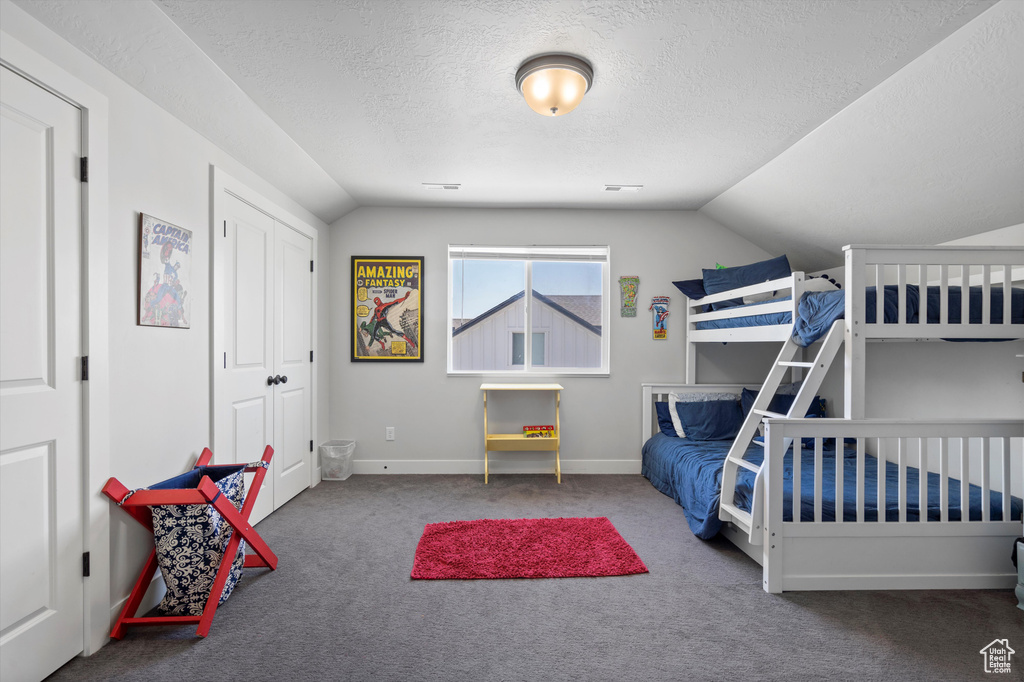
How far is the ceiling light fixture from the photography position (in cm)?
197

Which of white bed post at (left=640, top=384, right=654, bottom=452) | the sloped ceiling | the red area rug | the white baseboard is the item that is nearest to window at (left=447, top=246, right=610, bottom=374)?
white bed post at (left=640, top=384, right=654, bottom=452)

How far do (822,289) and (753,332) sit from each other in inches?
18.8

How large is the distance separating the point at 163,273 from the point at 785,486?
3263 millimetres

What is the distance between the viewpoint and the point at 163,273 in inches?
84.0

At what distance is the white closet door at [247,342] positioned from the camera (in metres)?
2.64

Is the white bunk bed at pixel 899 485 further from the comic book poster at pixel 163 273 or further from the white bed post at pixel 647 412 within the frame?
the comic book poster at pixel 163 273

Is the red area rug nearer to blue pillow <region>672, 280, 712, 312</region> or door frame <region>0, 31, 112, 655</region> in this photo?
door frame <region>0, 31, 112, 655</region>

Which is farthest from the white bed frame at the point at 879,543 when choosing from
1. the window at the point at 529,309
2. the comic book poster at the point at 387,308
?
the comic book poster at the point at 387,308

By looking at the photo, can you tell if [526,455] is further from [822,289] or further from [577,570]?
[822,289]

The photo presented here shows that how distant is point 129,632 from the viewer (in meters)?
1.87

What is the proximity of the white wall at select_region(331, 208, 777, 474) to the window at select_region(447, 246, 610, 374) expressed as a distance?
11 centimetres

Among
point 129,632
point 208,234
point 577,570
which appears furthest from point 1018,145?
point 129,632

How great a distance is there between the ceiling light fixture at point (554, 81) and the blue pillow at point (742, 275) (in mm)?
2152

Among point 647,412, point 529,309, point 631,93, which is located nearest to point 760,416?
point 647,412
